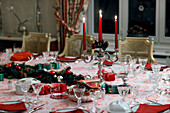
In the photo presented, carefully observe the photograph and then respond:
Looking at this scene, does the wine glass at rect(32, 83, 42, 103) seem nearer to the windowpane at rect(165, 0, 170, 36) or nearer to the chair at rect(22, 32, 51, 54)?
the chair at rect(22, 32, 51, 54)

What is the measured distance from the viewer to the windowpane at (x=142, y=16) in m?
4.41

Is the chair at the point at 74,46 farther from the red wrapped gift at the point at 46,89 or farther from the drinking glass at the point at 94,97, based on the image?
the drinking glass at the point at 94,97

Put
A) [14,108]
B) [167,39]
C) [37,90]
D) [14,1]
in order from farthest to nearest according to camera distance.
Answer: [14,1], [167,39], [37,90], [14,108]

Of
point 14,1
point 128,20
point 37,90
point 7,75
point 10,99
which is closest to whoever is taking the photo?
point 37,90

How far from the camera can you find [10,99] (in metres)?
1.94

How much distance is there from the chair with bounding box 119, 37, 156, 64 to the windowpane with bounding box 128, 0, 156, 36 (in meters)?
1.06

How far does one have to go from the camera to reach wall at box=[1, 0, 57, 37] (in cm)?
520

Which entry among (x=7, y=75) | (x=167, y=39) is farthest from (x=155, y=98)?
(x=167, y=39)

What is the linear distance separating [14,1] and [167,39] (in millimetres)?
2976

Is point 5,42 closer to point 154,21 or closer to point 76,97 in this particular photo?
point 154,21

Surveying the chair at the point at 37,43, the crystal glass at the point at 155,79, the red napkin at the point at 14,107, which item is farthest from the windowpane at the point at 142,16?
the red napkin at the point at 14,107

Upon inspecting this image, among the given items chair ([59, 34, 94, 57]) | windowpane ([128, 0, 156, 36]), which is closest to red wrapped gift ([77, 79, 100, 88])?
chair ([59, 34, 94, 57])

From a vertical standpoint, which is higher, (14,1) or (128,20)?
(14,1)

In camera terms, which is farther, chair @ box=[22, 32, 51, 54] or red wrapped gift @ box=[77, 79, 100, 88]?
chair @ box=[22, 32, 51, 54]
